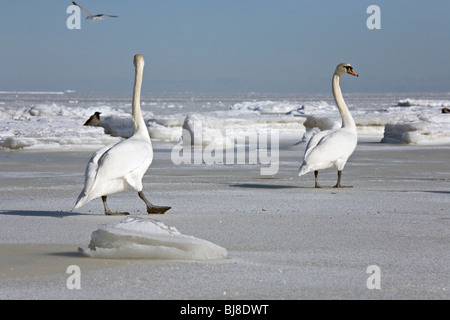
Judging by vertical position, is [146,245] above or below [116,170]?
below

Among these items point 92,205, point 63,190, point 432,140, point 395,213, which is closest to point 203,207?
point 92,205

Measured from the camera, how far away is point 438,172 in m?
12.8

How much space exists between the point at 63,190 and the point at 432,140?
43.5 feet

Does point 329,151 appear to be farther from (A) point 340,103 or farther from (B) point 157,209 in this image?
(B) point 157,209

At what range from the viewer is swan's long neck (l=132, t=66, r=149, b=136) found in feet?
26.9

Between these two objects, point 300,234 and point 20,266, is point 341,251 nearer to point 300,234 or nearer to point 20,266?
point 300,234

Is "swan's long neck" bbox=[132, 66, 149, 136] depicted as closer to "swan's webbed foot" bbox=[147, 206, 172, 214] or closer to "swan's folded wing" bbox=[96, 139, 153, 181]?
"swan's folded wing" bbox=[96, 139, 153, 181]

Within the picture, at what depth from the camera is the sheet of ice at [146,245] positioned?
16.6 ft

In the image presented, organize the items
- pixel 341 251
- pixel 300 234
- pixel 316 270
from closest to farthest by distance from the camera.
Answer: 1. pixel 316 270
2. pixel 341 251
3. pixel 300 234

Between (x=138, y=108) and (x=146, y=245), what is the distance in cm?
368

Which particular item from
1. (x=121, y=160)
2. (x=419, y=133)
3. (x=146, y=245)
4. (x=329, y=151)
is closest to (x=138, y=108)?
(x=121, y=160)

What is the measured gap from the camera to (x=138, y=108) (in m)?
8.55

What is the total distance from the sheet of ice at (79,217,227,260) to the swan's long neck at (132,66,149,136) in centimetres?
304

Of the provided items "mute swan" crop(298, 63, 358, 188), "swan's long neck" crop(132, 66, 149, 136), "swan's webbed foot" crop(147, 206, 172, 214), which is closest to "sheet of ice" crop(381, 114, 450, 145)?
"mute swan" crop(298, 63, 358, 188)
